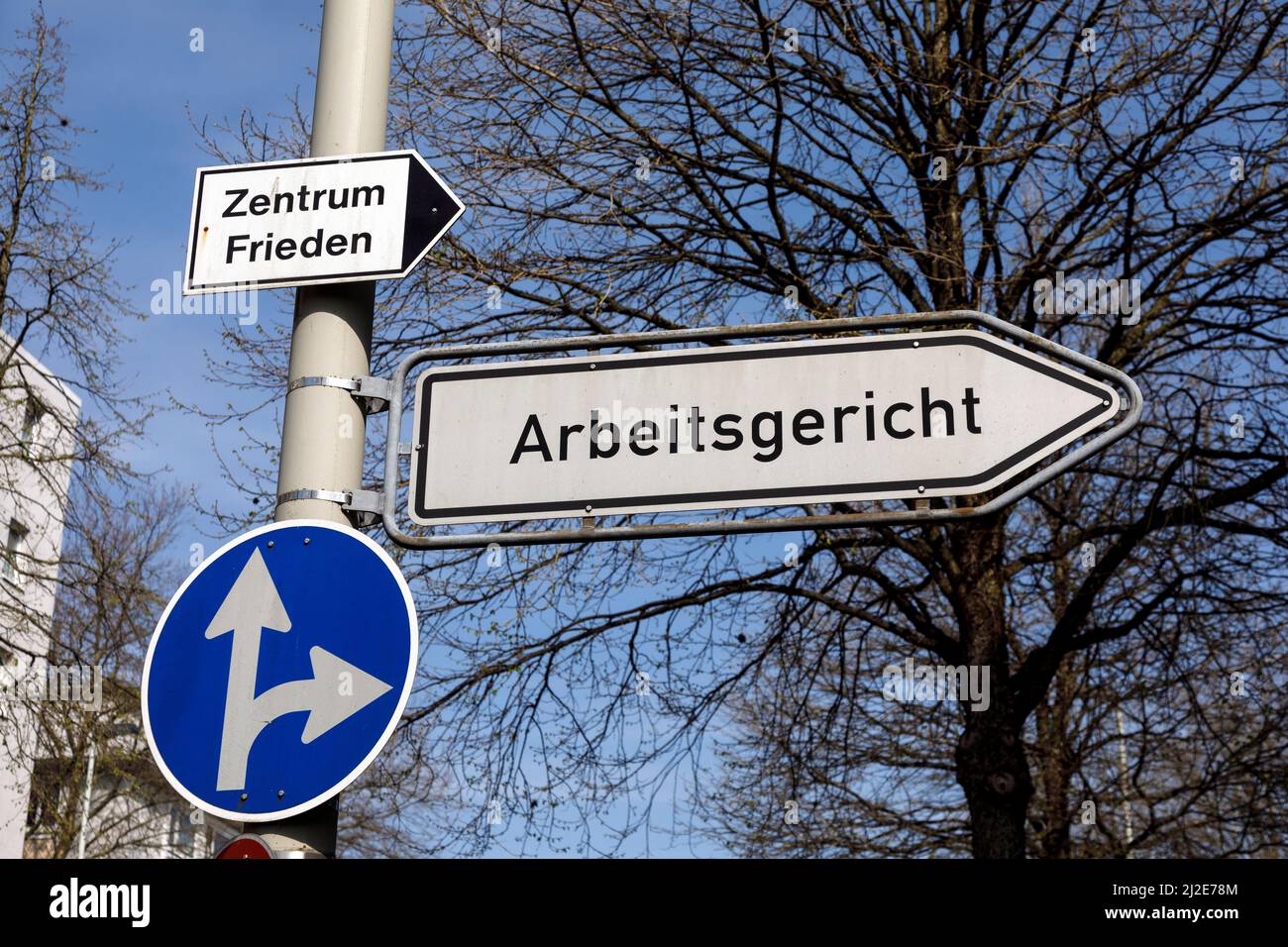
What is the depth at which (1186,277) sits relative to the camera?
8539mm

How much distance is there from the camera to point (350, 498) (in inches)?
122

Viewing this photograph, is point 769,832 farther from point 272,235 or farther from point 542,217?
point 272,235

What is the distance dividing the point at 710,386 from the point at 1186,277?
20.6 ft

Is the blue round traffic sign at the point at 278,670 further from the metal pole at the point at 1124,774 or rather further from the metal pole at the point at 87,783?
the metal pole at the point at 1124,774

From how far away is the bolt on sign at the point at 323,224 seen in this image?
332cm

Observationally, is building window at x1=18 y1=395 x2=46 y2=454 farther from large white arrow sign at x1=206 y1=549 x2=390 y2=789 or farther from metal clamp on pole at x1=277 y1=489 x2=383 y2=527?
large white arrow sign at x1=206 y1=549 x2=390 y2=789

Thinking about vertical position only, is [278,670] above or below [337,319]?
below

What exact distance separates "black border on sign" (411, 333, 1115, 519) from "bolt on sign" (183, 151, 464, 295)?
1.11ft

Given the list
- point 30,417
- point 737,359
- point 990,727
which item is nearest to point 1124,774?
point 990,727

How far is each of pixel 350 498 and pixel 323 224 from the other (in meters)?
0.72

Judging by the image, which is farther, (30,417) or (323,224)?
(30,417)

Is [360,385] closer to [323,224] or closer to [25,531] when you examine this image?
[323,224]

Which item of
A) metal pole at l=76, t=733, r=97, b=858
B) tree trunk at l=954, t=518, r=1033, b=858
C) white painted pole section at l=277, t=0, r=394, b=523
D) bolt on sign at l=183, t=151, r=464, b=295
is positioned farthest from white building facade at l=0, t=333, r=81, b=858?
white painted pole section at l=277, t=0, r=394, b=523
